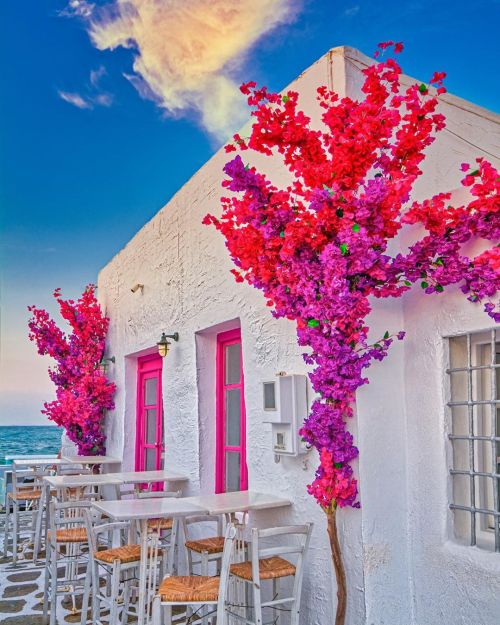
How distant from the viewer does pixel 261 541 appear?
480cm

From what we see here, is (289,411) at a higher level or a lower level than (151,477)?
higher

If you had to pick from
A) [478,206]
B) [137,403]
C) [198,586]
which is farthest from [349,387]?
[137,403]

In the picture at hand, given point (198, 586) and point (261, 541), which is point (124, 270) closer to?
point (261, 541)

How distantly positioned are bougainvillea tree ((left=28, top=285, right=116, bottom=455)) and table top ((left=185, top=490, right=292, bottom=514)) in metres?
4.56

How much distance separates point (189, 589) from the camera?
365cm

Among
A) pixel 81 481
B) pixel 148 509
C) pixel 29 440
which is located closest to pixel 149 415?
pixel 81 481

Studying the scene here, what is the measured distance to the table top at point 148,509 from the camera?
4121mm

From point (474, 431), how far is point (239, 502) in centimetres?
163

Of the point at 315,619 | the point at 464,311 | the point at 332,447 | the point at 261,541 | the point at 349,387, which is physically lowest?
the point at 315,619

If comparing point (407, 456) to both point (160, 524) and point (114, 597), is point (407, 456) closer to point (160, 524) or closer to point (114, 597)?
point (114, 597)

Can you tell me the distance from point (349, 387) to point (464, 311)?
77cm

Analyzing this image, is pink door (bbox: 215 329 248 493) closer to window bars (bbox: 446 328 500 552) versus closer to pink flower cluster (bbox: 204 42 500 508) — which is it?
pink flower cluster (bbox: 204 42 500 508)

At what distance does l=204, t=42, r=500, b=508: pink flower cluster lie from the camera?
3410 mm

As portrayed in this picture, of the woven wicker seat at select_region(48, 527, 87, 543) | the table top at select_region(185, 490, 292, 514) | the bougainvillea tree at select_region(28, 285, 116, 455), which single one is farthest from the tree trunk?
the bougainvillea tree at select_region(28, 285, 116, 455)
